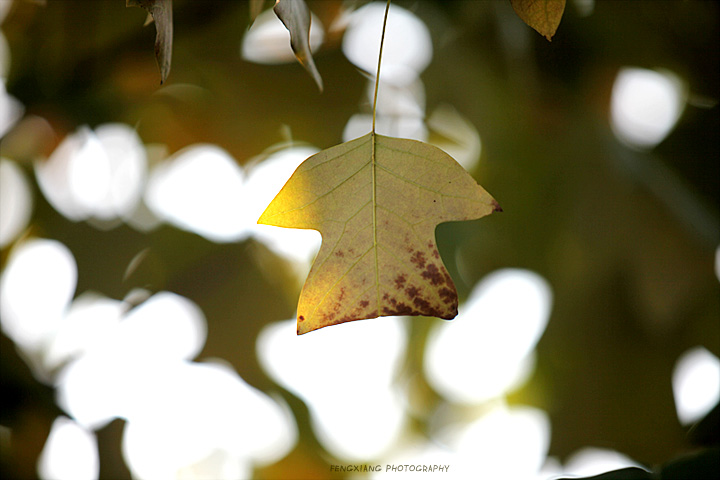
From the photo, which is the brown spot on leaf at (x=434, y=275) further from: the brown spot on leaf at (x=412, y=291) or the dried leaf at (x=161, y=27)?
the dried leaf at (x=161, y=27)

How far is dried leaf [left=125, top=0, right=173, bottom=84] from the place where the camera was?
0.27 meters

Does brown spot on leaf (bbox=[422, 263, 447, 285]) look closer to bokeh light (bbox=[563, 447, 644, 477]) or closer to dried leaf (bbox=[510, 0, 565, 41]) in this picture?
dried leaf (bbox=[510, 0, 565, 41])

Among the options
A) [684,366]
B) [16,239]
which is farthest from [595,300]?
[16,239]

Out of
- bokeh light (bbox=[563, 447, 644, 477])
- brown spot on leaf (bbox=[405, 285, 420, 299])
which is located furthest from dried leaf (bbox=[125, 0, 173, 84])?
bokeh light (bbox=[563, 447, 644, 477])

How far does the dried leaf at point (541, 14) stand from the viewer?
0.26 m

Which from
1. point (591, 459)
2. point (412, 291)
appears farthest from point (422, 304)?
point (591, 459)

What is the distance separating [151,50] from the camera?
3.18 feet

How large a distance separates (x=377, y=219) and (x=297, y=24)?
0.13m

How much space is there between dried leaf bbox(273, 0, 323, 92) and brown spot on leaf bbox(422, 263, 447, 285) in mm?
142

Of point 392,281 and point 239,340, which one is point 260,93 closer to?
point 239,340

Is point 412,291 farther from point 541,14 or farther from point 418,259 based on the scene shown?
point 541,14

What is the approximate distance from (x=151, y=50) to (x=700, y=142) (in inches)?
50.1

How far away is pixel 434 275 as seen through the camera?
265 mm

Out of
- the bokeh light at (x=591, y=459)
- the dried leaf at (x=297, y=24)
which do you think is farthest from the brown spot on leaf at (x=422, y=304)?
the bokeh light at (x=591, y=459)
